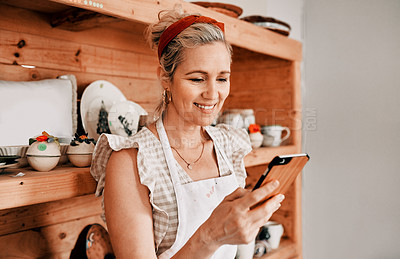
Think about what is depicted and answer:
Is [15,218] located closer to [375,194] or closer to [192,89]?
[192,89]

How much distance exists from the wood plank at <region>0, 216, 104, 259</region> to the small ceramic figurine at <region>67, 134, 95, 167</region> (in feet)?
1.21

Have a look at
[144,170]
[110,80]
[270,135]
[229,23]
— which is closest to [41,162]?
[144,170]

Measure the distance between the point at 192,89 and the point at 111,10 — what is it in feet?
1.06

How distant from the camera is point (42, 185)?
35.7 inches

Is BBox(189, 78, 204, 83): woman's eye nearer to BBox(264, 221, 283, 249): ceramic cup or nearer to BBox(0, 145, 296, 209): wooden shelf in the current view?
BBox(0, 145, 296, 209): wooden shelf

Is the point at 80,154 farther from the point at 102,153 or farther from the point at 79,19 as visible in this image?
the point at 79,19

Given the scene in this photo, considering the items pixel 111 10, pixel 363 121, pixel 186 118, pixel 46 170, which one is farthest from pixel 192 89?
pixel 363 121

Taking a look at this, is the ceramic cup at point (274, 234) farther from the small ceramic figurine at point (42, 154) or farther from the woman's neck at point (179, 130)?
the small ceramic figurine at point (42, 154)

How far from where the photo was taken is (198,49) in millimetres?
1078

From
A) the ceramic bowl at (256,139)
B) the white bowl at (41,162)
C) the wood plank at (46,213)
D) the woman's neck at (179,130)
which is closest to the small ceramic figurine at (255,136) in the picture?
the ceramic bowl at (256,139)

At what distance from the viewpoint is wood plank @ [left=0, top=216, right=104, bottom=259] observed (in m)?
1.19

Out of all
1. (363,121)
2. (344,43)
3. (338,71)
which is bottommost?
(363,121)

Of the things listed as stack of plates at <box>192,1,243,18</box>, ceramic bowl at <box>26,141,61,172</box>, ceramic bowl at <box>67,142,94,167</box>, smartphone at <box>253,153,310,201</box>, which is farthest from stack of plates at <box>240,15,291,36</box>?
ceramic bowl at <box>26,141,61,172</box>

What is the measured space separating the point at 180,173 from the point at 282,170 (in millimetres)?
337
